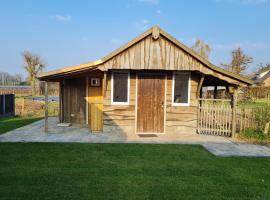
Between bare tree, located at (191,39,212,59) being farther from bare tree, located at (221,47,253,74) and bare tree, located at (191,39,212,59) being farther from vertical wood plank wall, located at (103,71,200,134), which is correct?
vertical wood plank wall, located at (103,71,200,134)

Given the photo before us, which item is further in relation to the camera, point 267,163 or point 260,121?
point 260,121

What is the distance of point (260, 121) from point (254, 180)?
15.5ft

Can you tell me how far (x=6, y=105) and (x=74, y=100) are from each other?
7.17 metres

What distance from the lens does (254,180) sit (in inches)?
174

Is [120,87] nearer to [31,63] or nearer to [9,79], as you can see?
[31,63]

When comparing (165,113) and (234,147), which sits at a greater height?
(165,113)

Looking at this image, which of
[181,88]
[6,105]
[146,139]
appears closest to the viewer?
[146,139]

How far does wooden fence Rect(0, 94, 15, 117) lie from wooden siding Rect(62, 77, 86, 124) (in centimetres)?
632

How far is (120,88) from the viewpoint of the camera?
8.77 metres

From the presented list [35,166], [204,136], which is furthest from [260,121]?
[35,166]

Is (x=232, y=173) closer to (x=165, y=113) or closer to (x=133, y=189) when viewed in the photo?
(x=133, y=189)

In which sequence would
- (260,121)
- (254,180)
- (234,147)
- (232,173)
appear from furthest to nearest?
(260,121), (234,147), (232,173), (254,180)

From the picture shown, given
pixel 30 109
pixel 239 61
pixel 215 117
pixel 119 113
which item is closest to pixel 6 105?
pixel 30 109

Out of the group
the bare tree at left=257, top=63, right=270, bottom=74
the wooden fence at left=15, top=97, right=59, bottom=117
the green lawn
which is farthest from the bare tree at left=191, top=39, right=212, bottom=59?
the green lawn
